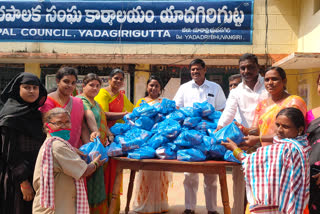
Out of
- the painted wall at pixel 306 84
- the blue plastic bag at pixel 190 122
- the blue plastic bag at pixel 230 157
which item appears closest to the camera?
the blue plastic bag at pixel 230 157

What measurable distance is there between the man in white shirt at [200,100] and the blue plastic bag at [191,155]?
4.95ft

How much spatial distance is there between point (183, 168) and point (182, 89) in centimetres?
186

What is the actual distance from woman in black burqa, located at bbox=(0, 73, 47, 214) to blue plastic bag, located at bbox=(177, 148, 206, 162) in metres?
1.32

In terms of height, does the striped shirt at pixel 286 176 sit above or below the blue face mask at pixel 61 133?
below

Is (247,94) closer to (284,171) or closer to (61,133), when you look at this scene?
(284,171)

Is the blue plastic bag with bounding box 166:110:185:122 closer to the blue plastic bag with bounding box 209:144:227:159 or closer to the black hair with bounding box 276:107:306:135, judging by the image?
the blue plastic bag with bounding box 209:144:227:159

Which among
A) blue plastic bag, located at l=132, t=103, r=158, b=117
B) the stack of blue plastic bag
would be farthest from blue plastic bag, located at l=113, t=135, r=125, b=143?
blue plastic bag, located at l=132, t=103, r=158, b=117

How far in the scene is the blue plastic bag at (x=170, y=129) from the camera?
336 centimetres

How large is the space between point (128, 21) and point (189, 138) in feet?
21.2

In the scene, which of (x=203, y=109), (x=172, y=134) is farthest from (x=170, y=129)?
(x=203, y=109)

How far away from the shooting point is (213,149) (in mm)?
3221

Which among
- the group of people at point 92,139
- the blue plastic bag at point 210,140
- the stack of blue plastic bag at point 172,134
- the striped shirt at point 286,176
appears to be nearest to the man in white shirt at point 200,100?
the group of people at point 92,139

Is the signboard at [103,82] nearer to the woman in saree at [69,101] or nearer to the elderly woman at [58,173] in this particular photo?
the woman in saree at [69,101]

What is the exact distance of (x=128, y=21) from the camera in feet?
29.6
